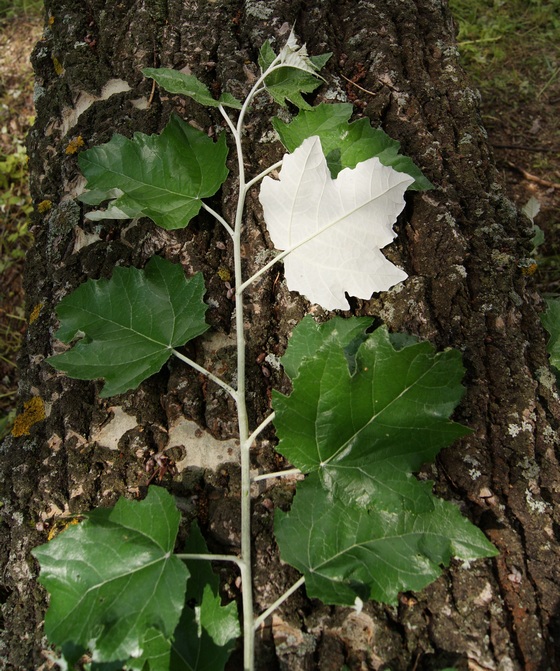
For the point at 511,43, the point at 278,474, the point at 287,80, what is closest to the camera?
the point at 278,474

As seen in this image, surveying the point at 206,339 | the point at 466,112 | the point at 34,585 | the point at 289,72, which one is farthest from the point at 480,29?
the point at 34,585

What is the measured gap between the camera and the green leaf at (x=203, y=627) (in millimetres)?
1088

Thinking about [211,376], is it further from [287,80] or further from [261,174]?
[287,80]

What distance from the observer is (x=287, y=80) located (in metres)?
1.58

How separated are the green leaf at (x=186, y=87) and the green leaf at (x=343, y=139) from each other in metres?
0.17

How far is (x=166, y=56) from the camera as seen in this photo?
68.1 inches

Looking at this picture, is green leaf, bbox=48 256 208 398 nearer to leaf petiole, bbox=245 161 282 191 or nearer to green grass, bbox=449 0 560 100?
leaf petiole, bbox=245 161 282 191

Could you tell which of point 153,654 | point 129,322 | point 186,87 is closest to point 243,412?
point 129,322

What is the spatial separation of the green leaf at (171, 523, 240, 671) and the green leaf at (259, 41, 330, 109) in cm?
125

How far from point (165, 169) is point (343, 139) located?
1.62 feet

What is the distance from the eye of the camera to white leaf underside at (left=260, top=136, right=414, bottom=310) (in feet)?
4.51

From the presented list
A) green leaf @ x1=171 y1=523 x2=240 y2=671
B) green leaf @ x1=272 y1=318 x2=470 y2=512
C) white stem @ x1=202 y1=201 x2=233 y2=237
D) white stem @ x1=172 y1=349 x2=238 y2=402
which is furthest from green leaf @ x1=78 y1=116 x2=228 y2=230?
green leaf @ x1=171 y1=523 x2=240 y2=671

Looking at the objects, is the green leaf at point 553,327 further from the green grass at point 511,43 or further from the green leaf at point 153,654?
the green grass at point 511,43

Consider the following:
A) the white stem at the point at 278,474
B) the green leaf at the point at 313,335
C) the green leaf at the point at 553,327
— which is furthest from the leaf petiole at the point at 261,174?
the green leaf at the point at 553,327
